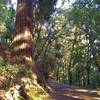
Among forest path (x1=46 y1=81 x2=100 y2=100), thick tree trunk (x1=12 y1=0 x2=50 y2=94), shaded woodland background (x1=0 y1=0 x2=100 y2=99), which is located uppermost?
shaded woodland background (x1=0 y1=0 x2=100 y2=99)

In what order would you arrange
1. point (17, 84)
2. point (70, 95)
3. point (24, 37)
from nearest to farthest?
point (17, 84) < point (24, 37) < point (70, 95)

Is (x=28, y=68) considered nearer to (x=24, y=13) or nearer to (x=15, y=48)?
(x=15, y=48)

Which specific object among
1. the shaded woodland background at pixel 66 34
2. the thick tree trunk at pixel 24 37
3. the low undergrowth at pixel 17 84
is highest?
the shaded woodland background at pixel 66 34

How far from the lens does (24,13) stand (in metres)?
13.7

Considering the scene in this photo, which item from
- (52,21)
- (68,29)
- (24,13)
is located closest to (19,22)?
(24,13)

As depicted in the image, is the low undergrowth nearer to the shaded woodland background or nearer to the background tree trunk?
the background tree trunk

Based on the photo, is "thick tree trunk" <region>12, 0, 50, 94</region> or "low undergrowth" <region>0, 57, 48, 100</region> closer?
"low undergrowth" <region>0, 57, 48, 100</region>

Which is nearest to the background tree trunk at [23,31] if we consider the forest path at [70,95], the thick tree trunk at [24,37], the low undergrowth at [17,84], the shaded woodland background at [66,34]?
the thick tree trunk at [24,37]

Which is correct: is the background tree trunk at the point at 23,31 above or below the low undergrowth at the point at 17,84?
above

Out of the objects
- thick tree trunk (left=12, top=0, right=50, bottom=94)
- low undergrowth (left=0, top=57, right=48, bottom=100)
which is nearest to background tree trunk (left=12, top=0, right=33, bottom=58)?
thick tree trunk (left=12, top=0, right=50, bottom=94)

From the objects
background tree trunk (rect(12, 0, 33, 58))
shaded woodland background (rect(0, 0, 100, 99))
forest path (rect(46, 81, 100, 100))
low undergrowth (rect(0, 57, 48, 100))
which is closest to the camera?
low undergrowth (rect(0, 57, 48, 100))

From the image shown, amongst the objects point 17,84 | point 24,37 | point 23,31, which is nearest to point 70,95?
point 24,37

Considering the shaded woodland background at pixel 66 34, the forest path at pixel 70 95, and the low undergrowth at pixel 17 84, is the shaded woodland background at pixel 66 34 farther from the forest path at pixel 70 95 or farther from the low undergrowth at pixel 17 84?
the low undergrowth at pixel 17 84

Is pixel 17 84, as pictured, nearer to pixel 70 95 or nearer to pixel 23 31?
pixel 23 31
